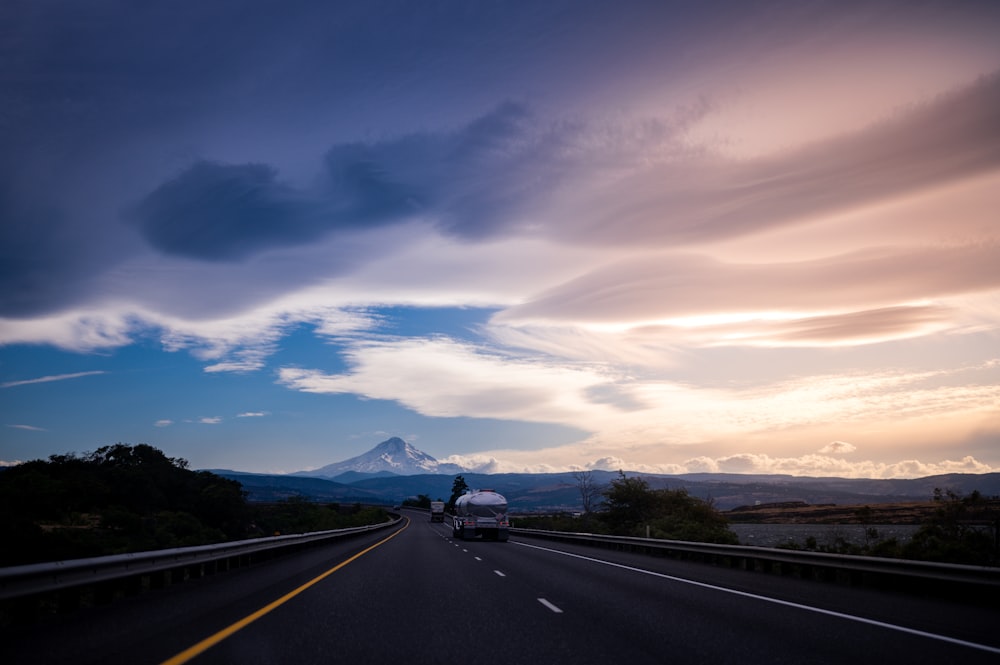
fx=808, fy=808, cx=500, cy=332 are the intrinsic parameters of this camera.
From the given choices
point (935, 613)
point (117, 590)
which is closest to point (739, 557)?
point (935, 613)

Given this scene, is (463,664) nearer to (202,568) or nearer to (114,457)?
(202,568)

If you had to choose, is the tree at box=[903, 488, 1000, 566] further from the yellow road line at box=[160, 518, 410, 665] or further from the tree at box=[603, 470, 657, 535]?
the tree at box=[603, 470, 657, 535]

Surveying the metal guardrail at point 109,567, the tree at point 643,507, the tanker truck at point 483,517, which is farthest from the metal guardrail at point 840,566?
the tree at point 643,507

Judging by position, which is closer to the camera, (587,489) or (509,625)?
(509,625)

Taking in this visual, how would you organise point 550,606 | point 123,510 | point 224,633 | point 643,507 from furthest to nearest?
Answer: point 123,510, point 643,507, point 550,606, point 224,633

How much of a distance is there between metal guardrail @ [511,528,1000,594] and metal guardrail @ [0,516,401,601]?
1382cm

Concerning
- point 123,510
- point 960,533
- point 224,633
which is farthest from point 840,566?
point 123,510

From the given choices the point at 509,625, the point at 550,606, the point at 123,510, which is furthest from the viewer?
the point at 123,510

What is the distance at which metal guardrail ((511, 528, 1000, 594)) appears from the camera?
13.6 metres

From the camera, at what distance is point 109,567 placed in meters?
12.8

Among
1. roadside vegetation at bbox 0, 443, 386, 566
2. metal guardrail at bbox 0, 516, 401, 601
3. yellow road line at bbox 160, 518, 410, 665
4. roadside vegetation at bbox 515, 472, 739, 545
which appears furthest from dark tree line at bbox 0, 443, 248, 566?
roadside vegetation at bbox 515, 472, 739, 545

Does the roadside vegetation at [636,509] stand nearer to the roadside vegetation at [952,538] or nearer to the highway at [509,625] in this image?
the roadside vegetation at [952,538]

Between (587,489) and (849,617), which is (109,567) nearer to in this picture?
(849,617)

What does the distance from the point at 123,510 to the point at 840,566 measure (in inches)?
3655
